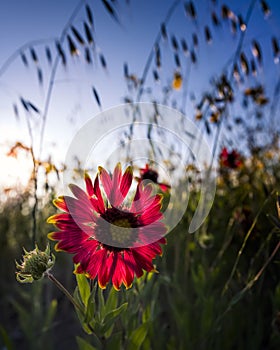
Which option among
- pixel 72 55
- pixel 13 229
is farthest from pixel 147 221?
pixel 13 229

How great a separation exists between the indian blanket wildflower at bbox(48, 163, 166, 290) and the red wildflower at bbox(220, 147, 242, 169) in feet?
4.79

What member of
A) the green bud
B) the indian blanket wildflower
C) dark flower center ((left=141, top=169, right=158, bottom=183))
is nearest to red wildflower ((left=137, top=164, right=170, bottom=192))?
dark flower center ((left=141, top=169, right=158, bottom=183))

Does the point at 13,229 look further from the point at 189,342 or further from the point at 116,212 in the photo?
the point at 116,212

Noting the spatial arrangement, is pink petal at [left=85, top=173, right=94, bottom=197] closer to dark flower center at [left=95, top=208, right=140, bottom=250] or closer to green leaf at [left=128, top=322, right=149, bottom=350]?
dark flower center at [left=95, top=208, right=140, bottom=250]

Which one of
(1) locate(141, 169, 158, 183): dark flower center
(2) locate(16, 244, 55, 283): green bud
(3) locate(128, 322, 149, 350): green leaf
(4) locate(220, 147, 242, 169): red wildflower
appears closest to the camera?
(2) locate(16, 244, 55, 283): green bud

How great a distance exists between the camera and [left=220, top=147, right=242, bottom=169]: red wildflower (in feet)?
6.61

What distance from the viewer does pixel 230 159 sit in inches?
79.9

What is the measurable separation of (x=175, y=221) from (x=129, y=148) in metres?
0.29

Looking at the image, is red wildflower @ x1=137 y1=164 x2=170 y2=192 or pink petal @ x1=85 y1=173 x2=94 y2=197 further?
red wildflower @ x1=137 y1=164 x2=170 y2=192

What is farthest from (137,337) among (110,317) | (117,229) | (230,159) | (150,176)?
(230,159)

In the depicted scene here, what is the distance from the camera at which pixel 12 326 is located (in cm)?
176

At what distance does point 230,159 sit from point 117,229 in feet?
5.06

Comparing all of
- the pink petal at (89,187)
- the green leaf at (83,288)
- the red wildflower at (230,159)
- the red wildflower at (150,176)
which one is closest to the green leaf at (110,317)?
the green leaf at (83,288)

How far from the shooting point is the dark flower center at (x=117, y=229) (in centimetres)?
58
